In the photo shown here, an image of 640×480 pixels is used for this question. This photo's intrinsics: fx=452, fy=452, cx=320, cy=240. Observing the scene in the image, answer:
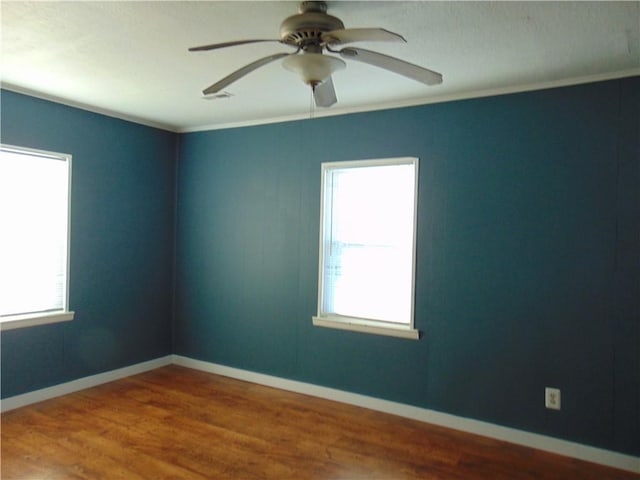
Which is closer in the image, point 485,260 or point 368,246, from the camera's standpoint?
point 485,260

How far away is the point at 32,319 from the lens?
352cm

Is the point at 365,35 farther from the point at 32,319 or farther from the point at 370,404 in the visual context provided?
the point at 32,319

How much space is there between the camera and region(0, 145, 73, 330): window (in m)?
3.40

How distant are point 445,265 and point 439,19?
1772mm

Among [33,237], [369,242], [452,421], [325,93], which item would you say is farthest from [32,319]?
[452,421]

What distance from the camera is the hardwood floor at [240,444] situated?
2.66 metres

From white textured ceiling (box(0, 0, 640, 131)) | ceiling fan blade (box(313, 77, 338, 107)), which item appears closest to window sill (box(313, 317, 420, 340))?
white textured ceiling (box(0, 0, 640, 131))

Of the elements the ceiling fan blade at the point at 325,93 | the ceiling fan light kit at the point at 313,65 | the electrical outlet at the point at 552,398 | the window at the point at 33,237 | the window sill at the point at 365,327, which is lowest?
the electrical outlet at the point at 552,398

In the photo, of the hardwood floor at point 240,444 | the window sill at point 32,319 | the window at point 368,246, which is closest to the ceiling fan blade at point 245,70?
the window at point 368,246

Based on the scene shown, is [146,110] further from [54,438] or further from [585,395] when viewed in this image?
[585,395]

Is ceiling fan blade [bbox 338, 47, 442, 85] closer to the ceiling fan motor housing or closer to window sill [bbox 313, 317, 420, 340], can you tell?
the ceiling fan motor housing

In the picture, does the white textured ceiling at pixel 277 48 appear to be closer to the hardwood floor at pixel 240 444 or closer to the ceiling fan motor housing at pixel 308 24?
the ceiling fan motor housing at pixel 308 24

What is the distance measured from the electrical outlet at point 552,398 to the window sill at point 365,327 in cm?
92

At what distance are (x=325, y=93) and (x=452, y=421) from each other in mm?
2488
